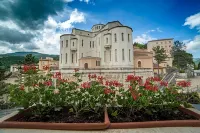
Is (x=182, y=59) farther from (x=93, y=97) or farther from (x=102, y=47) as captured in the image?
(x=93, y=97)

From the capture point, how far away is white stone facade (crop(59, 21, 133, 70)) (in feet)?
69.2

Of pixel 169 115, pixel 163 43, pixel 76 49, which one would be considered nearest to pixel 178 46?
pixel 163 43

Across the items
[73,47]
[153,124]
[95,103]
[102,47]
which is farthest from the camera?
[73,47]

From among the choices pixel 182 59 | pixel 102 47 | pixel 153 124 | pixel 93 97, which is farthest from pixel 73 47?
pixel 182 59

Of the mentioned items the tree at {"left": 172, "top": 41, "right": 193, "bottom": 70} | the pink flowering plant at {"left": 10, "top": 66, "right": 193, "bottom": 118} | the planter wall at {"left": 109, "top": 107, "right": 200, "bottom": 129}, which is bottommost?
the planter wall at {"left": 109, "top": 107, "right": 200, "bottom": 129}

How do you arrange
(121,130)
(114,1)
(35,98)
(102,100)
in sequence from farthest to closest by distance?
(114,1) → (102,100) → (35,98) → (121,130)

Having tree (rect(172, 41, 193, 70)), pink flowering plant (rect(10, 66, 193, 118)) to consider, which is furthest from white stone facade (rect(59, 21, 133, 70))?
tree (rect(172, 41, 193, 70))

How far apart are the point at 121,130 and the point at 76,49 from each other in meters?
24.6

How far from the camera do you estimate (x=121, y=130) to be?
1.99m

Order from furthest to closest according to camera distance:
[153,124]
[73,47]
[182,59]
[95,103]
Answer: [182,59], [73,47], [95,103], [153,124]

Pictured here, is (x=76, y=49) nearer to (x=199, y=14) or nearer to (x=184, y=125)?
(x=199, y=14)

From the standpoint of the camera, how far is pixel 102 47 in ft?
77.5

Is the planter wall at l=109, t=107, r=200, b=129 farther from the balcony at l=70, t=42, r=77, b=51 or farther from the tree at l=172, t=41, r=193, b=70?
the tree at l=172, t=41, r=193, b=70

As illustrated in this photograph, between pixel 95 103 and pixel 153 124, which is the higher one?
pixel 95 103
